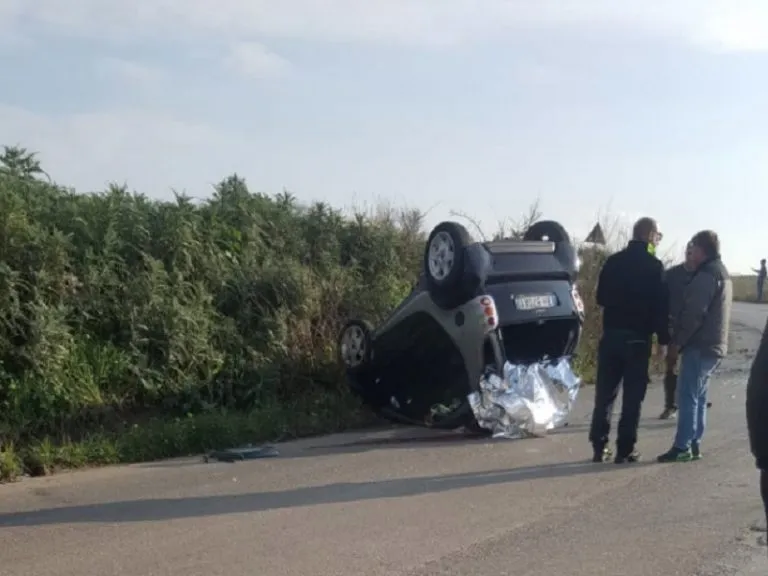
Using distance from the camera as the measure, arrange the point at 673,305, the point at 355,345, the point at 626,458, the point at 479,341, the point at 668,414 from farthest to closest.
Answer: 1. the point at 668,414
2. the point at 355,345
3. the point at 479,341
4. the point at 673,305
5. the point at 626,458

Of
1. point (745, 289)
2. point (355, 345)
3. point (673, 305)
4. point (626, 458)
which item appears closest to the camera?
point (626, 458)

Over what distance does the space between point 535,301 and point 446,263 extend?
40.0 inches

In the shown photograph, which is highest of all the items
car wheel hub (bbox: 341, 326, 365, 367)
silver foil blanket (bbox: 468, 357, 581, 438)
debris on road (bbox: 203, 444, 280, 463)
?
car wheel hub (bbox: 341, 326, 365, 367)

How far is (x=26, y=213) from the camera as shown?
454 inches

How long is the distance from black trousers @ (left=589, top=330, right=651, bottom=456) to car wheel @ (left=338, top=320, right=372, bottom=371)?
3258 mm

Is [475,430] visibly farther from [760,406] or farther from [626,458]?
[760,406]

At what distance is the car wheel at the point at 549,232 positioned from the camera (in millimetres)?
12578

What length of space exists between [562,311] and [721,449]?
218 cm

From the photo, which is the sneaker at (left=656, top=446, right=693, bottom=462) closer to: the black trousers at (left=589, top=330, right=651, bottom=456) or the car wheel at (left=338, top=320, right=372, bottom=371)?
the black trousers at (left=589, top=330, right=651, bottom=456)

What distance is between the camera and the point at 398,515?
7.82 metres

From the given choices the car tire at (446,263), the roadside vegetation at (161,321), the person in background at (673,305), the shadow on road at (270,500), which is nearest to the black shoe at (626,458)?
the shadow on road at (270,500)

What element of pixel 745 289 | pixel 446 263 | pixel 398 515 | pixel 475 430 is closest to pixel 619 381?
pixel 475 430

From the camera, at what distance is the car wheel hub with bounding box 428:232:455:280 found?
11.4 meters

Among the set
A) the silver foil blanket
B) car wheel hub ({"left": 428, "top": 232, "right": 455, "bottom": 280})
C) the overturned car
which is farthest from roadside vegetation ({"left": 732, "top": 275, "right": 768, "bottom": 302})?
car wheel hub ({"left": 428, "top": 232, "right": 455, "bottom": 280})
